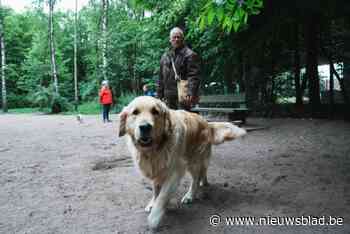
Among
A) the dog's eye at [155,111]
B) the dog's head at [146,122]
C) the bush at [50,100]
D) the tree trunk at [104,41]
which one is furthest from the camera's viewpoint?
the tree trunk at [104,41]

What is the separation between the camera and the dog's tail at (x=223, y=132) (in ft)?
12.9

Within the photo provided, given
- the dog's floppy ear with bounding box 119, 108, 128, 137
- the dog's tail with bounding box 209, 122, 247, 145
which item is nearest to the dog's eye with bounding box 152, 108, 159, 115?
the dog's floppy ear with bounding box 119, 108, 128, 137

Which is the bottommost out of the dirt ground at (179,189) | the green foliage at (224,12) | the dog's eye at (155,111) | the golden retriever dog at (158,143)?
the dirt ground at (179,189)

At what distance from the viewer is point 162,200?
2.91 metres

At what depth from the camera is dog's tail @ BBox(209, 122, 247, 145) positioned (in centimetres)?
392

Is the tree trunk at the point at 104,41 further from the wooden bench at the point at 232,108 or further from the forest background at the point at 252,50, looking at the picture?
the wooden bench at the point at 232,108

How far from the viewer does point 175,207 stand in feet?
11.4

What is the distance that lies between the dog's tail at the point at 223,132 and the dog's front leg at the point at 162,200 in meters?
0.97

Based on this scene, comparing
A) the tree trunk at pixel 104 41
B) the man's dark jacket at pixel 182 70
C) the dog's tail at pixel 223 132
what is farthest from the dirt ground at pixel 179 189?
the tree trunk at pixel 104 41

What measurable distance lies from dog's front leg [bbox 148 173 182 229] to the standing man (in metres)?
1.70

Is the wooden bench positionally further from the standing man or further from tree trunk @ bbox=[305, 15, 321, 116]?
the standing man

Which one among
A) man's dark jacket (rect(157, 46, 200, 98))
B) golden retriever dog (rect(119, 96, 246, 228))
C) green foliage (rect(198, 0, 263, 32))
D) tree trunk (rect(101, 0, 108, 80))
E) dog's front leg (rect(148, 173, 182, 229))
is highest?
tree trunk (rect(101, 0, 108, 80))

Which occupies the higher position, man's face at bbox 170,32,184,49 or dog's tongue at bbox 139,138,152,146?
man's face at bbox 170,32,184,49

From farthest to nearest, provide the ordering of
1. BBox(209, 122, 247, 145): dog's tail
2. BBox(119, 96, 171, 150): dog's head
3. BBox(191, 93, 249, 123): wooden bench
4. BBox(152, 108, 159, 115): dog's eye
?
BBox(191, 93, 249, 123): wooden bench < BBox(209, 122, 247, 145): dog's tail < BBox(152, 108, 159, 115): dog's eye < BBox(119, 96, 171, 150): dog's head
